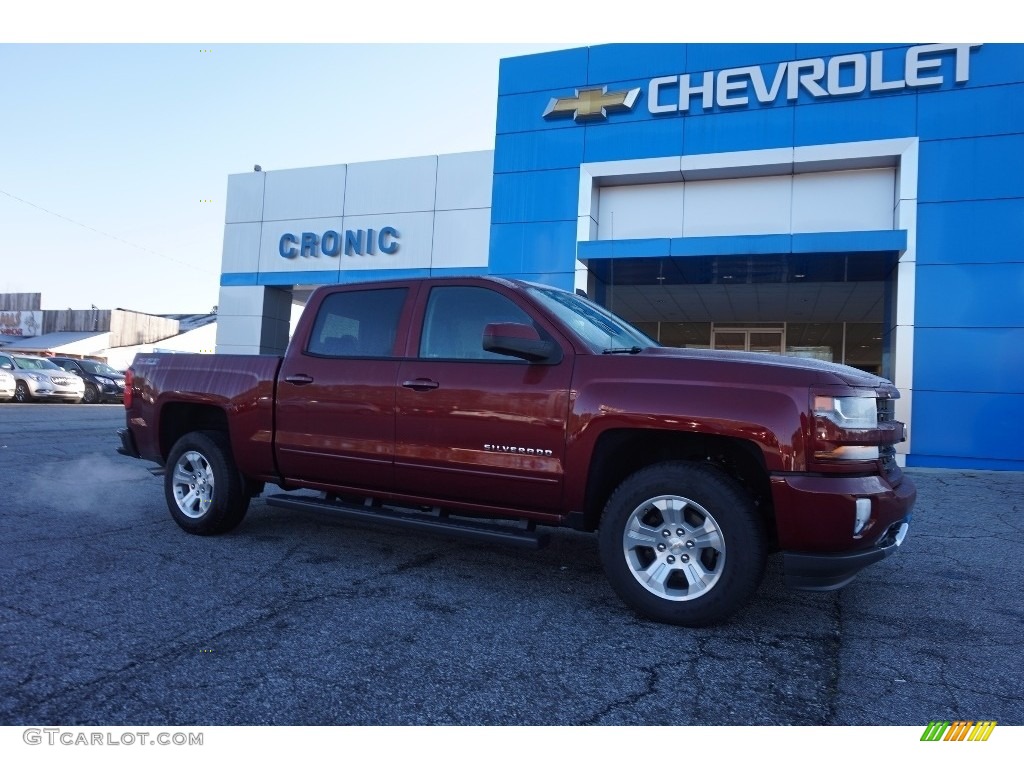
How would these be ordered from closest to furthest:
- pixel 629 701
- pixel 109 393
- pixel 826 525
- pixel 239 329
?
pixel 629 701
pixel 826 525
pixel 239 329
pixel 109 393

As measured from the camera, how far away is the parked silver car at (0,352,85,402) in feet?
65.7

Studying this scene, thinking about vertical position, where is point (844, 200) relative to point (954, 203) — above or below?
above

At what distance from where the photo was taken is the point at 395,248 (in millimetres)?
16578

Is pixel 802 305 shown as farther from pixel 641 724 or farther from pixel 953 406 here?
pixel 641 724

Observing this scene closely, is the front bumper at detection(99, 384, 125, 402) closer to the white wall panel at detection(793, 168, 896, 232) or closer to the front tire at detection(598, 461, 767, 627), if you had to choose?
the white wall panel at detection(793, 168, 896, 232)

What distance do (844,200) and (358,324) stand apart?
11.5 metres

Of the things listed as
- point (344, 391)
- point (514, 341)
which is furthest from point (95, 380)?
point (514, 341)

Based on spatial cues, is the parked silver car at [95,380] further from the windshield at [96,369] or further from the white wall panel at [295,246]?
the white wall panel at [295,246]

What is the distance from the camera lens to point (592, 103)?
14.4m

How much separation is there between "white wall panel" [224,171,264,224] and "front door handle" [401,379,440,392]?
15831 mm

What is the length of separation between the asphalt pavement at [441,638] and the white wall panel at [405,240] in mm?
11637

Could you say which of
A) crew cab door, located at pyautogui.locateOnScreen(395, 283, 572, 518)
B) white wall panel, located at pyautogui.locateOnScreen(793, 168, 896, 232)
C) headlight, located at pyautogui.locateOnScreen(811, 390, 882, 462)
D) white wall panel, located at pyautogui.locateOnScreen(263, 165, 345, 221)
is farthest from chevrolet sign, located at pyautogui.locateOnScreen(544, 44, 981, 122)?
headlight, located at pyautogui.locateOnScreen(811, 390, 882, 462)

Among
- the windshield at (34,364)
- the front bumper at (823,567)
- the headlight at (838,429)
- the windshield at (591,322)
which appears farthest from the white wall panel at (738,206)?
the windshield at (34,364)
